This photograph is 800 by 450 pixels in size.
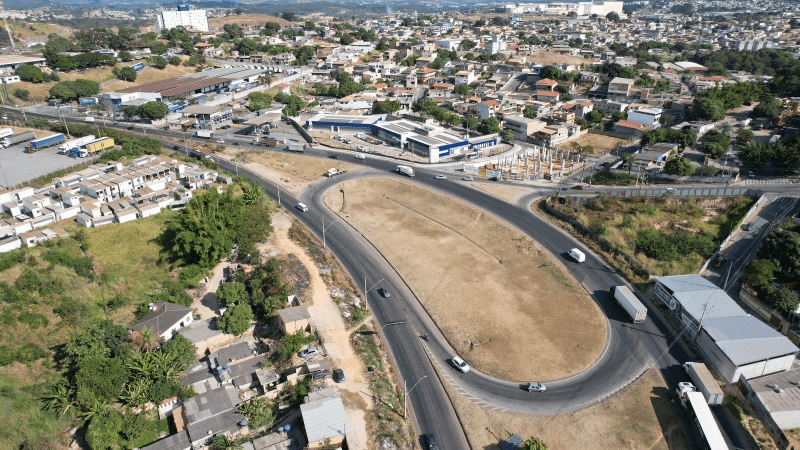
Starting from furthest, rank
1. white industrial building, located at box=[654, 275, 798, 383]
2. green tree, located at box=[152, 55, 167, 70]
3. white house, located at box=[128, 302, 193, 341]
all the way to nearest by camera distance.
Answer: green tree, located at box=[152, 55, 167, 70]
white house, located at box=[128, 302, 193, 341]
white industrial building, located at box=[654, 275, 798, 383]

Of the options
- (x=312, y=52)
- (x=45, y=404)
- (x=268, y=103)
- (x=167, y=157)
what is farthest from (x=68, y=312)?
(x=312, y=52)

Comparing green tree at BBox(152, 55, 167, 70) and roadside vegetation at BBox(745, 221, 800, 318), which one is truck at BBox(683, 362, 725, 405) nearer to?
roadside vegetation at BBox(745, 221, 800, 318)

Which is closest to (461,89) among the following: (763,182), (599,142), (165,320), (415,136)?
(415,136)

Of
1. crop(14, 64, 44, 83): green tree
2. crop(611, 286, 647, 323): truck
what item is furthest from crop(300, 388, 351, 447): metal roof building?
crop(14, 64, 44, 83): green tree

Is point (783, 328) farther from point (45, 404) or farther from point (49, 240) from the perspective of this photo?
point (49, 240)

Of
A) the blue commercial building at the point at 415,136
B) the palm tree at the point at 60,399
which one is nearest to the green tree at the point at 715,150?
the blue commercial building at the point at 415,136

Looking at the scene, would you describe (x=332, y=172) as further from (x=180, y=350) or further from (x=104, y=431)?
(x=104, y=431)
